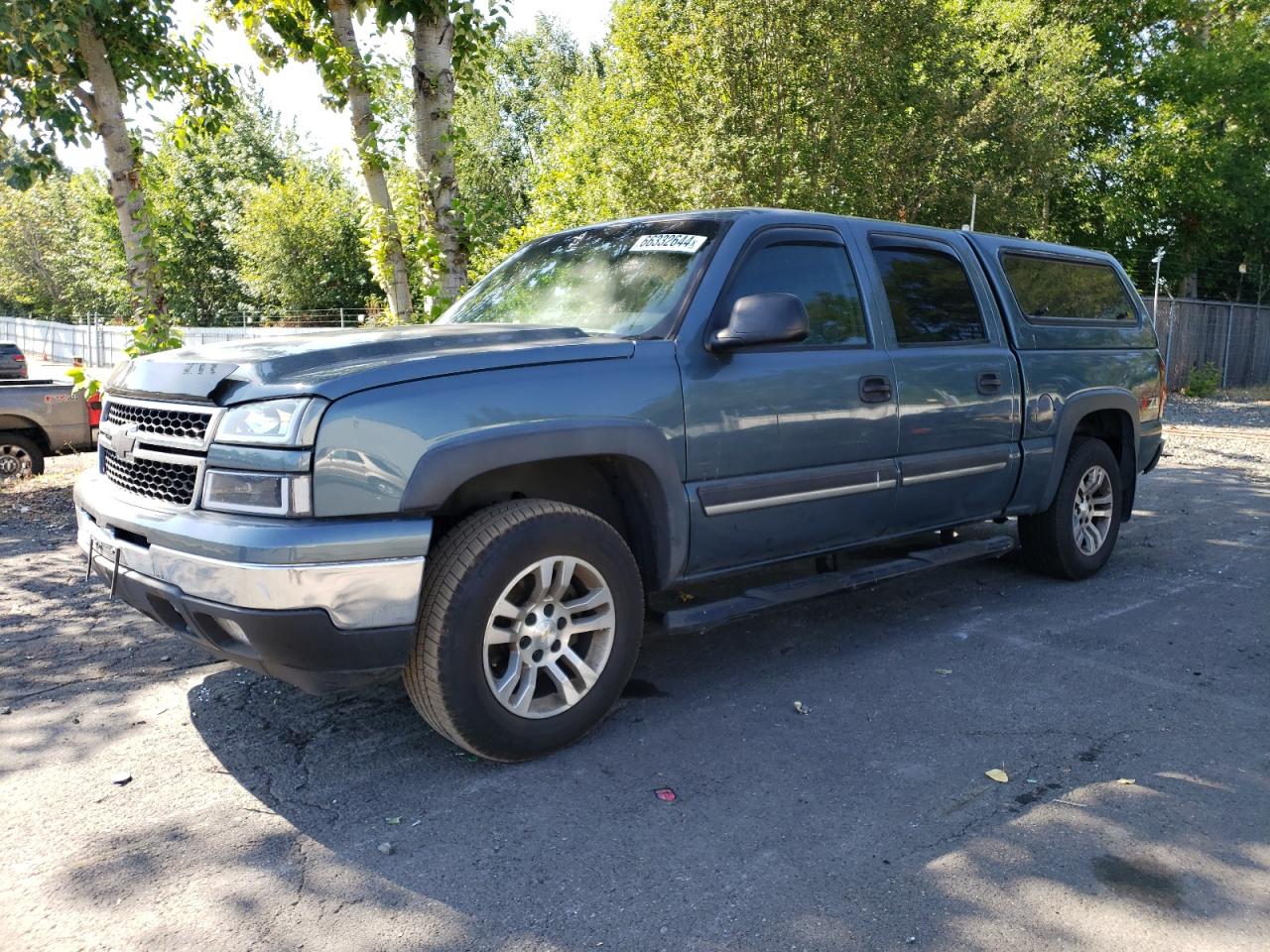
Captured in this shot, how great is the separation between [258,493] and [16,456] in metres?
9.04

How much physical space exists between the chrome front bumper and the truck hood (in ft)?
1.39

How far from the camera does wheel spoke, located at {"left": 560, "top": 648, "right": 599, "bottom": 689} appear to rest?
350cm

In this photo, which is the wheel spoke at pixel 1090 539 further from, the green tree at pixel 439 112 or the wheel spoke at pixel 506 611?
the green tree at pixel 439 112

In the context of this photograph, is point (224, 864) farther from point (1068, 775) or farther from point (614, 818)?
point (1068, 775)

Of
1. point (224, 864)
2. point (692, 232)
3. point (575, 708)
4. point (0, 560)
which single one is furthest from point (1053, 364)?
point (0, 560)

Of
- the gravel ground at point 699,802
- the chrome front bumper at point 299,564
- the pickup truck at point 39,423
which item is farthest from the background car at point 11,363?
the chrome front bumper at point 299,564

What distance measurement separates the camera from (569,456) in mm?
3475

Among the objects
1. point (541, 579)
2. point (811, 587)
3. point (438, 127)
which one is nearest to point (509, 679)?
point (541, 579)

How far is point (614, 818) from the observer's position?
10.1ft

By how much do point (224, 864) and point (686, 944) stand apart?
1.34 meters

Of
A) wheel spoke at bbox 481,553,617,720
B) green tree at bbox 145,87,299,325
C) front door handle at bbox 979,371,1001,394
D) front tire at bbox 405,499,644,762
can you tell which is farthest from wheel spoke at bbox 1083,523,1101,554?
green tree at bbox 145,87,299,325

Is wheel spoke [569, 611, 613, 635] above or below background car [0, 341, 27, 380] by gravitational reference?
below

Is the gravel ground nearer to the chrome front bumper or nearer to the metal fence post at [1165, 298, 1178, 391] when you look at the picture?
the chrome front bumper

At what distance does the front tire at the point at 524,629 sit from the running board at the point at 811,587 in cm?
29
